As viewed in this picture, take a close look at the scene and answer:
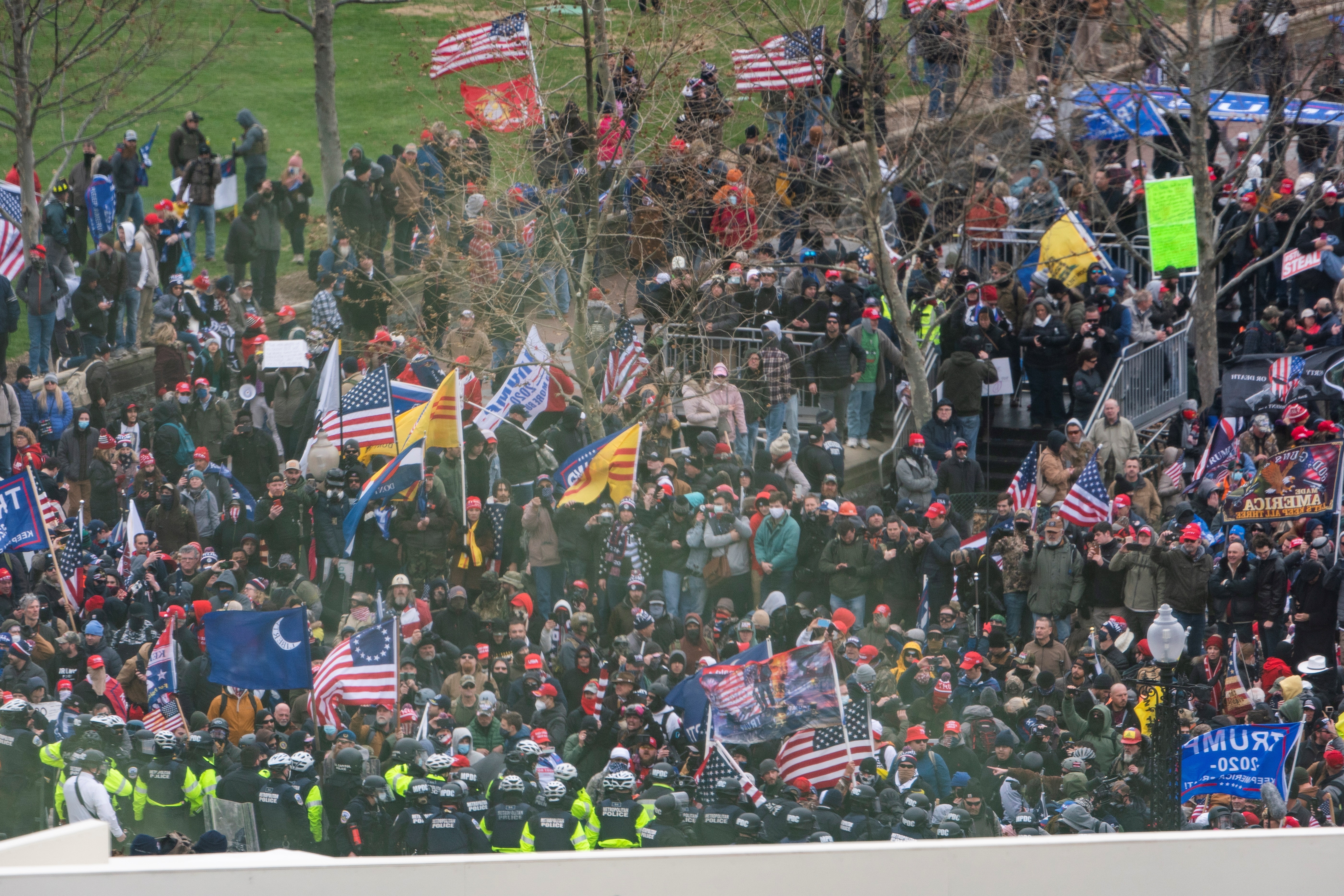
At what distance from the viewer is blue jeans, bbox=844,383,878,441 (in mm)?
20781

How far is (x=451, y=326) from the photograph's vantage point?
20.9m

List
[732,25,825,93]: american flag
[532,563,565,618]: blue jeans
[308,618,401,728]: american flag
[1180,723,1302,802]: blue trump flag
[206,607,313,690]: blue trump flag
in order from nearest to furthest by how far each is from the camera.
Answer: [1180,723,1302,802]: blue trump flag → [308,618,401,728]: american flag → [206,607,313,690]: blue trump flag → [532,563,565,618]: blue jeans → [732,25,825,93]: american flag

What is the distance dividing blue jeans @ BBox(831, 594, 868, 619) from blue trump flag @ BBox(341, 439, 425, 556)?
430 cm

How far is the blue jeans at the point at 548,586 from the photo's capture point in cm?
1780

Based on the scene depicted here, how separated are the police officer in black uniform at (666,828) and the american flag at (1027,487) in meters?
5.41

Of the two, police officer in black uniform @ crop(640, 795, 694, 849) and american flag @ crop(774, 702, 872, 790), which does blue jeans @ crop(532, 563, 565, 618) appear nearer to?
american flag @ crop(774, 702, 872, 790)

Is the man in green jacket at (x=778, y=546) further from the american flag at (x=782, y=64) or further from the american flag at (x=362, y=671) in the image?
the american flag at (x=782, y=64)

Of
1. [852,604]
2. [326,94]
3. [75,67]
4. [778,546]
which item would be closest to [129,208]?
[326,94]

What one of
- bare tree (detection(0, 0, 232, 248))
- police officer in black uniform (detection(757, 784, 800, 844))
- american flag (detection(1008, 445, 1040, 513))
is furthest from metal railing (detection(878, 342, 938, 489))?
bare tree (detection(0, 0, 232, 248))

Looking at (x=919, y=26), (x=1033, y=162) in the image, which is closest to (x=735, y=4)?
(x=919, y=26)

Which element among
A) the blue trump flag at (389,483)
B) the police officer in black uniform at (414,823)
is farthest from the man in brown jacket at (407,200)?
the police officer in black uniform at (414,823)

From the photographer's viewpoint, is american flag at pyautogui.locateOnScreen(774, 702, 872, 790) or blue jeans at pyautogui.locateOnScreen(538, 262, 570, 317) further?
blue jeans at pyautogui.locateOnScreen(538, 262, 570, 317)

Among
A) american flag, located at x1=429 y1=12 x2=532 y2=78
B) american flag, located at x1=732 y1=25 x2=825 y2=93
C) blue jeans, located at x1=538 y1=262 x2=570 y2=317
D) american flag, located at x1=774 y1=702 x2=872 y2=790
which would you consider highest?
american flag, located at x1=429 y1=12 x2=532 y2=78

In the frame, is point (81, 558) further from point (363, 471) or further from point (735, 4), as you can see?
point (735, 4)
